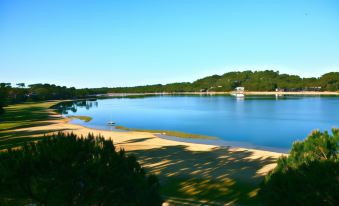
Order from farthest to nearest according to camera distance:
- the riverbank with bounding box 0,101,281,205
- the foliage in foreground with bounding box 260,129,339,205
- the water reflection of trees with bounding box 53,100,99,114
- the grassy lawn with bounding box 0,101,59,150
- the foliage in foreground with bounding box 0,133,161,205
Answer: the water reflection of trees with bounding box 53,100,99,114, the grassy lawn with bounding box 0,101,59,150, the riverbank with bounding box 0,101,281,205, the foliage in foreground with bounding box 260,129,339,205, the foliage in foreground with bounding box 0,133,161,205

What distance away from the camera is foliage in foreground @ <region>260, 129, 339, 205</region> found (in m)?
9.27

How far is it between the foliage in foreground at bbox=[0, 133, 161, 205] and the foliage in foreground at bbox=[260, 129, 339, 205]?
190 inches

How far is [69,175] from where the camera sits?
298 inches

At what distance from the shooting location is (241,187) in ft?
57.6

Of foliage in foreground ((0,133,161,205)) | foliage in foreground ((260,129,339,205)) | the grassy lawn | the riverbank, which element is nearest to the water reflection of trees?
the grassy lawn

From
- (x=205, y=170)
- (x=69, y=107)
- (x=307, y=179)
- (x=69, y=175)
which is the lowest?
(x=69, y=107)

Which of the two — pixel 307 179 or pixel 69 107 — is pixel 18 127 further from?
pixel 69 107

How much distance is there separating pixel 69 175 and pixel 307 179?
731cm

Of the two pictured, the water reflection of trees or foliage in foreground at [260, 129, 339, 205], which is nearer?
foliage in foreground at [260, 129, 339, 205]

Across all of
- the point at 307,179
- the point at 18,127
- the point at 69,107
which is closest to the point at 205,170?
the point at 307,179

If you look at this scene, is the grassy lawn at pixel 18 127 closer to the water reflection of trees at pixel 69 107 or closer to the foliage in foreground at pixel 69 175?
the water reflection of trees at pixel 69 107

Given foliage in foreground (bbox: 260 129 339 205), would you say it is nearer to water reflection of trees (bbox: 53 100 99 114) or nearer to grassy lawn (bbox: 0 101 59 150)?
grassy lawn (bbox: 0 101 59 150)

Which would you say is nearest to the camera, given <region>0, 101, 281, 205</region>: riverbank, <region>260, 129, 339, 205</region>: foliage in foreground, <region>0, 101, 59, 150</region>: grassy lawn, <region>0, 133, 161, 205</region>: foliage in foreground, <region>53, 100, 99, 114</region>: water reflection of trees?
<region>0, 133, 161, 205</region>: foliage in foreground

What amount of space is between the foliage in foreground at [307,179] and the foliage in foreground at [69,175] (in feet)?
A: 15.9
